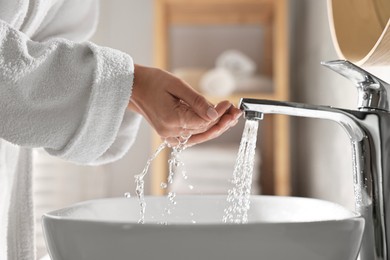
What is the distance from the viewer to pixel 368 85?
2.12ft

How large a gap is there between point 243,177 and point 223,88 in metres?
1.17

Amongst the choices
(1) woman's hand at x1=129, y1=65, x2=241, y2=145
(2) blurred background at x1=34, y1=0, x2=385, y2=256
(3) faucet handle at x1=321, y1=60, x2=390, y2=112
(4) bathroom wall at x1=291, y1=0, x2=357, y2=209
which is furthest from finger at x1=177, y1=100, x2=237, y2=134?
(2) blurred background at x1=34, y1=0, x2=385, y2=256

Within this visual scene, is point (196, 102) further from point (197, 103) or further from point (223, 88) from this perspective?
point (223, 88)

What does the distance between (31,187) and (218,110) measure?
376mm

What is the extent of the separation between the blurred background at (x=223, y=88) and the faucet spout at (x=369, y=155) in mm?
852

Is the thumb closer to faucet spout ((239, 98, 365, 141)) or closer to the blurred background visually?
faucet spout ((239, 98, 365, 141))

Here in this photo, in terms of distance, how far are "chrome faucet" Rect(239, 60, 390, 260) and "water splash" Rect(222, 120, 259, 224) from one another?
3cm

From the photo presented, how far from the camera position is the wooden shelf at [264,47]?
1.89 metres

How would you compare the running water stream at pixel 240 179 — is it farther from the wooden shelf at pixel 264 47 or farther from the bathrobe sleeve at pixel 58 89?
the wooden shelf at pixel 264 47

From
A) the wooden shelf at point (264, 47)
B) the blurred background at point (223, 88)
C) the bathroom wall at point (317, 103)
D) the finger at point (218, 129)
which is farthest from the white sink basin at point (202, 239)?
the wooden shelf at point (264, 47)

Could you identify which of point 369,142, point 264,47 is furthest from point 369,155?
point 264,47

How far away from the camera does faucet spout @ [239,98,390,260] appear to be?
0.62 m

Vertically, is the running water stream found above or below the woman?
below

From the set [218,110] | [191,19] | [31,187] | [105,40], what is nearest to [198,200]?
[218,110]
